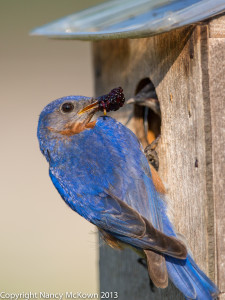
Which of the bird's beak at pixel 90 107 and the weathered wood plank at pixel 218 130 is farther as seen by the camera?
the bird's beak at pixel 90 107

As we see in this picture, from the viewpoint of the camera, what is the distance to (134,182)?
3.56 m

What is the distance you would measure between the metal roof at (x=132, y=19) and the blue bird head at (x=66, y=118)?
1.40ft

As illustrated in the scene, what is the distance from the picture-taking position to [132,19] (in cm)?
403

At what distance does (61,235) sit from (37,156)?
4.03 ft

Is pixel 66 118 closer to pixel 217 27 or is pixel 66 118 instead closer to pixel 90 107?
pixel 90 107

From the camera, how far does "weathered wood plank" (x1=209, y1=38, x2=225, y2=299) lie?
10.6 feet

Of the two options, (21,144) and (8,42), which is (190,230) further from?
(8,42)

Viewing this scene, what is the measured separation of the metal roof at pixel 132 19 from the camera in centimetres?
317

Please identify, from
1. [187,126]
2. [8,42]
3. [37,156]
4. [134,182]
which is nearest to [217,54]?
[187,126]

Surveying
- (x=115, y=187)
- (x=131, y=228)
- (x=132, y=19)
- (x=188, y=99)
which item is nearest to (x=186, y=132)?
(x=188, y=99)

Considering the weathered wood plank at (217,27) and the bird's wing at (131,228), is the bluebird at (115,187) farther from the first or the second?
the weathered wood plank at (217,27)

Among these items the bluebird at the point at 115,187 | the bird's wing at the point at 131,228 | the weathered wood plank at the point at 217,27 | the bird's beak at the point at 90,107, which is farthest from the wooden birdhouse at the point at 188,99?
the bird's beak at the point at 90,107

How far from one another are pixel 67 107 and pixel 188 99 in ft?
3.01

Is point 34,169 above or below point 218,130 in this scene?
above
